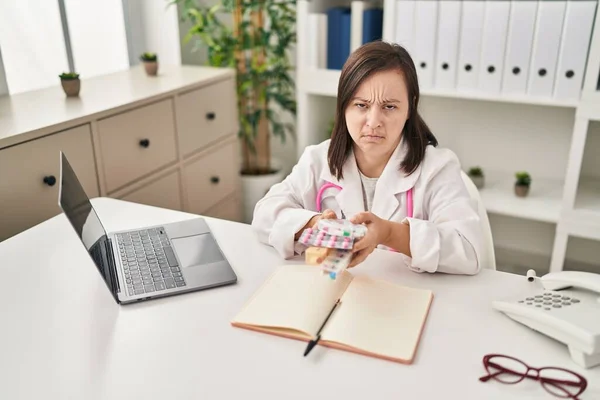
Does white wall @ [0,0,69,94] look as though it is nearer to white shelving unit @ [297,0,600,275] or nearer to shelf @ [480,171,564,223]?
white shelving unit @ [297,0,600,275]

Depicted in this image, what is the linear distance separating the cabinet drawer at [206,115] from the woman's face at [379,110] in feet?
3.67

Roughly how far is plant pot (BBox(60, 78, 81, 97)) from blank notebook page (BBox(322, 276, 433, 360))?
134 centimetres

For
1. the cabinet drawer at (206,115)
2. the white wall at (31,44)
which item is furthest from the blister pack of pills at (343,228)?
the white wall at (31,44)

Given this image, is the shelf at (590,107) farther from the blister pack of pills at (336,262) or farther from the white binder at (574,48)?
the blister pack of pills at (336,262)

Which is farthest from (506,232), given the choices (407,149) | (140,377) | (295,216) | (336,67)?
(140,377)

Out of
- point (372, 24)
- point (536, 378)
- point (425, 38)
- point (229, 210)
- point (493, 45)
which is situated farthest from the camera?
point (229, 210)

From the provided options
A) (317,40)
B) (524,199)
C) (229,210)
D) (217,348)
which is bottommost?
(229,210)

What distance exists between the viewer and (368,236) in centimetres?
101

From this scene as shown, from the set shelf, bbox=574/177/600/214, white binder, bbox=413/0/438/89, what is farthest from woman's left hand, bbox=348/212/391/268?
shelf, bbox=574/177/600/214

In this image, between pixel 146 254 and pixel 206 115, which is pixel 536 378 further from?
pixel 206 115

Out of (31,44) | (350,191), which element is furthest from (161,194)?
(350,191)

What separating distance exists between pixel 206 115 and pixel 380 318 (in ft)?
5.04

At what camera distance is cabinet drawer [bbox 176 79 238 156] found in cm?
215

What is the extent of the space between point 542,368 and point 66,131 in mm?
1388
